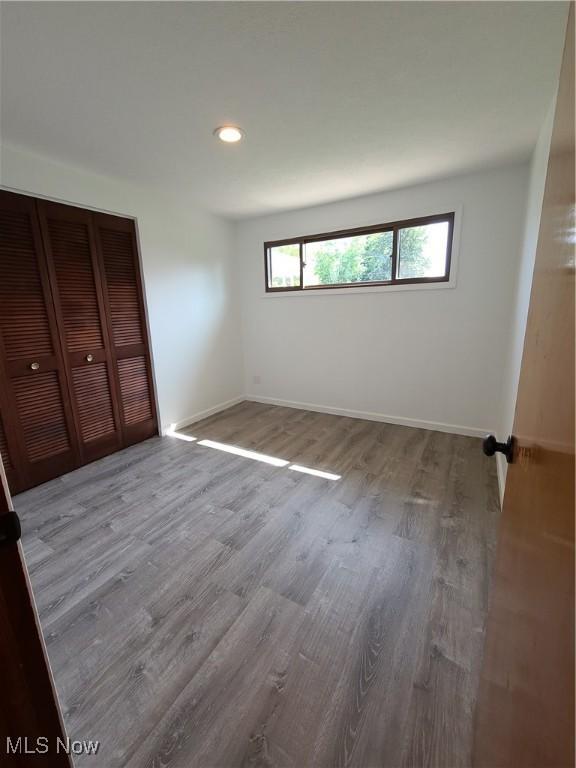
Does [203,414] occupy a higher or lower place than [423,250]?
lower

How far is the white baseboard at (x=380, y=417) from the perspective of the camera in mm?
3104

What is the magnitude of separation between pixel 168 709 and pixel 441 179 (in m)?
3.84

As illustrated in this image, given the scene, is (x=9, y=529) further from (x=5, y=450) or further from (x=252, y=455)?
(x=252, y=455)

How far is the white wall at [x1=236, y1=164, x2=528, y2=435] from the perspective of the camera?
273 cm

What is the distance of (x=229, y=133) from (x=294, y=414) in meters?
2.80

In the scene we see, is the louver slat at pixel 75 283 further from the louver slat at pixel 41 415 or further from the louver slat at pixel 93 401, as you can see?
the louver slat at pixel 41 415

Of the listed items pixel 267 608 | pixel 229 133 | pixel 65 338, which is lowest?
pixel 267 608

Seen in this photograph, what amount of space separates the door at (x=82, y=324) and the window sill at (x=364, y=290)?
1.98 metres

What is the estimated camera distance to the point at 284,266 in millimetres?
3877

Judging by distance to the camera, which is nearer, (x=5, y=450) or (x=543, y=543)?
(x=543, y=543)

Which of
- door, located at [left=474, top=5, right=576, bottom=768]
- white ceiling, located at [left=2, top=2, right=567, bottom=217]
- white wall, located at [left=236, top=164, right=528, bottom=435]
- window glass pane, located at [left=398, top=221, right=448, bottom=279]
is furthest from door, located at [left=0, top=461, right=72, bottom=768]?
window glass pane, located at [left=398, top=221, right=448, bottom=279]

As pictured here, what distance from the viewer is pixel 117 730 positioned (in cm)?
100

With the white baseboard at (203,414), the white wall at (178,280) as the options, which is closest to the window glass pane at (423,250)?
the white wall at (178,280)

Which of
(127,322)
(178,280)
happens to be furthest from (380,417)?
(127,322)
